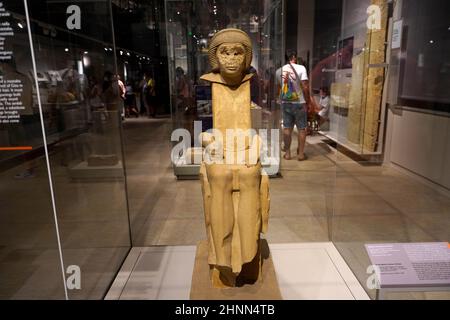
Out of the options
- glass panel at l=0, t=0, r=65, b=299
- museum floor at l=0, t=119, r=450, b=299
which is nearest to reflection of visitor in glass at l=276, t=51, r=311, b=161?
museum floor at l=0, t=119, r=450, b=299

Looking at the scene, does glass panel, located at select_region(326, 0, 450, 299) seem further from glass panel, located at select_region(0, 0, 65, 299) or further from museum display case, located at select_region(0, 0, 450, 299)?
glass panel, located at select_region(0, 0, 65, 299)

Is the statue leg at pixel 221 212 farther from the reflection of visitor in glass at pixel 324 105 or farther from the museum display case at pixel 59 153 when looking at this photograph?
the reflection of visitor in glass at pixel 324 105

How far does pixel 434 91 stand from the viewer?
11.5ft

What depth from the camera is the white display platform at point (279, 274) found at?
2254 millimetres

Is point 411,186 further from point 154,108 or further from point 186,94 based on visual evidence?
→ point 154,108

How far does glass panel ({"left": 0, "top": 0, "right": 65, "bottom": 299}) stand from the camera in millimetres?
1568

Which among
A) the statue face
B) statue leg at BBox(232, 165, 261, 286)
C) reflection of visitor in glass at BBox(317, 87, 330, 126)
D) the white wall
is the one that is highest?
the white wall

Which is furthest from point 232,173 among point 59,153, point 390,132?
point 390,132

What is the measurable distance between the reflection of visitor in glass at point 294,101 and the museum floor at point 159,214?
472 mm

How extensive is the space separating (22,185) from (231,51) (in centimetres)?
150

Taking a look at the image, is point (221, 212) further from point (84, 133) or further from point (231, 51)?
point (84, 133)

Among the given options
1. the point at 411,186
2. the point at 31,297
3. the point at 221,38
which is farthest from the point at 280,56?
the point at 31,297

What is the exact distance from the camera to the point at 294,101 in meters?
5.12

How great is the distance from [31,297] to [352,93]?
4.70 metres
